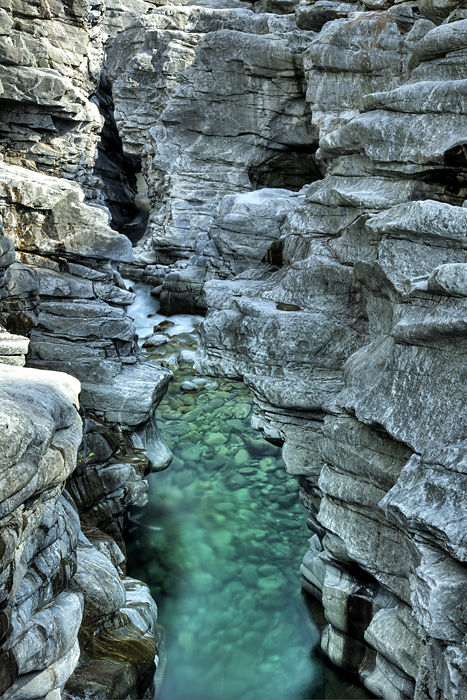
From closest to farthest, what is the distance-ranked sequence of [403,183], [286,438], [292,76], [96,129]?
[403,183]
[286,438]
[96,129]
[292,76]

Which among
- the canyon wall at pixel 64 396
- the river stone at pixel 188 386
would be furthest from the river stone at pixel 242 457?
the river stone at pixel 188 386

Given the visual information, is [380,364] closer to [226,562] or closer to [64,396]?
[64,396]

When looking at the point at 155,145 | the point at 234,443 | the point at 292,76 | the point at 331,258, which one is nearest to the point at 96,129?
the point at 155,145

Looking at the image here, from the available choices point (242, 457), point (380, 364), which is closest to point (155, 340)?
point (242, 457)

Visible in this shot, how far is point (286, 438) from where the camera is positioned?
29.0ft

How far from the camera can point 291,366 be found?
8570 mm

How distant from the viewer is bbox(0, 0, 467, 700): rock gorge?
4820 mm

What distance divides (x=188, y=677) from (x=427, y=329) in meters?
5.48

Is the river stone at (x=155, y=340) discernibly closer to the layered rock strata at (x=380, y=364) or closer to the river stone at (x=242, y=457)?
the river stone at (x=242, y=457)

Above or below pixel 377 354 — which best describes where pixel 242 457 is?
below

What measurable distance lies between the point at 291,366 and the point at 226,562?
3.56 meters

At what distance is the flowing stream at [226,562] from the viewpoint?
24.7 feet

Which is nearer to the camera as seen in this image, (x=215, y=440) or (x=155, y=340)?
(x=215, y=440)

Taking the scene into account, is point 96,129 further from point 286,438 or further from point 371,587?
point 371,587
